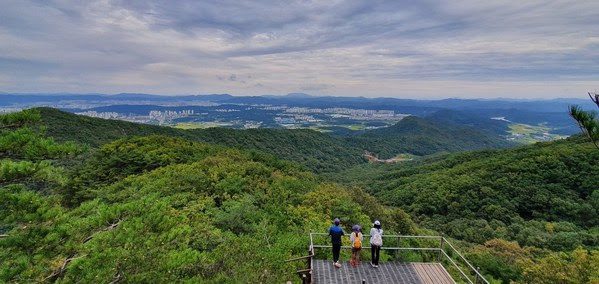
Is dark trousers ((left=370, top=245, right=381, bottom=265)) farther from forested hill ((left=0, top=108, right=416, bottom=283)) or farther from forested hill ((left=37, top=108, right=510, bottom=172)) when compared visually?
forested hill ((left=37, top=108, right=510, bottom=172))

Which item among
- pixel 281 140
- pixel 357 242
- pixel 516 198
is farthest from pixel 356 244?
pixel 281 140

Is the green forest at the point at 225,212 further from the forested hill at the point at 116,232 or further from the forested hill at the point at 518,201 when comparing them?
the forested hill at the point at 518,201

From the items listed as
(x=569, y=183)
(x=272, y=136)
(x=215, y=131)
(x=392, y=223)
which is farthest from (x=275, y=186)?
(x=272, y=136)

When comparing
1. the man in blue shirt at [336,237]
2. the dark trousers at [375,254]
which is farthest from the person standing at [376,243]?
the man in blue shirt at [336,237]

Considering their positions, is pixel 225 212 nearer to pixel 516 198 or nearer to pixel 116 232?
pixel 116 232

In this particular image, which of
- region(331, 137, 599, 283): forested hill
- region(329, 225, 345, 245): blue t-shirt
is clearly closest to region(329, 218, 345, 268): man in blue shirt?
region(329, 225, 345, 245): blue t-shirt
